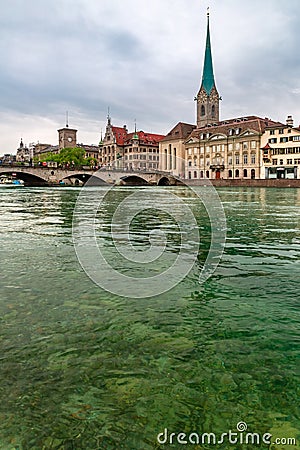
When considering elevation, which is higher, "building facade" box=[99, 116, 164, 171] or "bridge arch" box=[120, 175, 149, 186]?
"building facade" box=[99, 116, 164, 171]

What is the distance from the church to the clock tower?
156 ft

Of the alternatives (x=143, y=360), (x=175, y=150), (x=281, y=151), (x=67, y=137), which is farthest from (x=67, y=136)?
(x=143, y=360)

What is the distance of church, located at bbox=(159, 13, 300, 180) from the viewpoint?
251 feet

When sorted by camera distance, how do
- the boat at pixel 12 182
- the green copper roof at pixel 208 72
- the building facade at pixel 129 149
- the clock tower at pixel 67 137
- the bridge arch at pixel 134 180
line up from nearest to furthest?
1. the bridge arch at pixel 134 180
2. the boat at pixel 12 182
3. the green copper roof at pixel 208 72
4. the building facade at pixel 129 149
5. the clock tower at pixel 67 137

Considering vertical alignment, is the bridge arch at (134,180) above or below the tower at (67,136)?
below

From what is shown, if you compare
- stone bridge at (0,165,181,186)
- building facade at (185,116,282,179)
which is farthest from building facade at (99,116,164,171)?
stone bridge at (0,165,181,186)

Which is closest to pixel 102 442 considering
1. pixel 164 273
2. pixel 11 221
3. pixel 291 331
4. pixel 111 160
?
pixel 291 331

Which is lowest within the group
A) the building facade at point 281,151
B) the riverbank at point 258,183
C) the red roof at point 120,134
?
the riverbank at point 258,183

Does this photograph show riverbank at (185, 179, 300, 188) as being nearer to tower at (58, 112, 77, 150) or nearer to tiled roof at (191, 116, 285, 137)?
tiled roof at (191, 116, 285, 137)

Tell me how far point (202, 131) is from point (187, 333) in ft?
331

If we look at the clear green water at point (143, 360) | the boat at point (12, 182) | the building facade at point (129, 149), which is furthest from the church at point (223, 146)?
the clear green water at point (143, 360)

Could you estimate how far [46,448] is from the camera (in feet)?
7.89

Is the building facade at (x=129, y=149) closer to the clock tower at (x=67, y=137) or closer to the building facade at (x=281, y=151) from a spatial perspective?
the clock tower at (x=67, y=137)

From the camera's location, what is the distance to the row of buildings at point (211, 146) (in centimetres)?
7719
